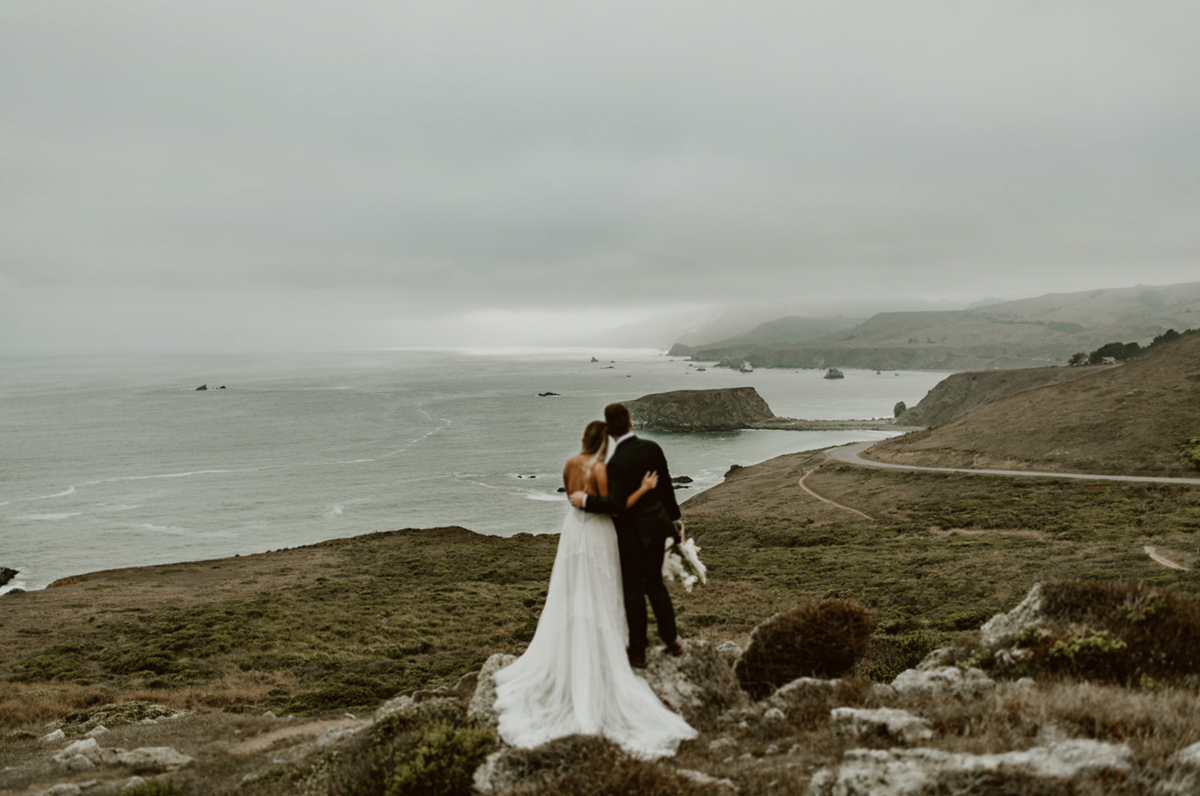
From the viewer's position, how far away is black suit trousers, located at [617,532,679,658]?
768cm

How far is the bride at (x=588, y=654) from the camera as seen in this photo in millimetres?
7285

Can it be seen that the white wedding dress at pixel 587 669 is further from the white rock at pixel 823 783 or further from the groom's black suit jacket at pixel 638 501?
the white rock at pixel 823 783

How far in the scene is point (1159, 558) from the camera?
23.9 metres

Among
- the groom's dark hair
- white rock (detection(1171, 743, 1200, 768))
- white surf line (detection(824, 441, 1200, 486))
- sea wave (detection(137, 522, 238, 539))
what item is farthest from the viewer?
sea wave (detection(137, 522, 238, 539))

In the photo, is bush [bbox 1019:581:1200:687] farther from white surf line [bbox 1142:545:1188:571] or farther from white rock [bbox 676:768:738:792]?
white surf line [bbox 1142:545:1188:571]

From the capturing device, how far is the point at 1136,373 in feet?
232

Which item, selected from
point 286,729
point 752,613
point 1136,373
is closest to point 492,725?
point 286,729

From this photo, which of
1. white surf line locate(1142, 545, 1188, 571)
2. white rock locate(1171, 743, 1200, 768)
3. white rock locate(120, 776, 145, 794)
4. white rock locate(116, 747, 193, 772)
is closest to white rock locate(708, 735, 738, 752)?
white rock locate(1171, 743, 1200, 768)

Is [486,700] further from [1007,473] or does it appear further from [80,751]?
[1007,473]

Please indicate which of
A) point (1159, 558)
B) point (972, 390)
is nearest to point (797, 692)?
point (1159, 558)

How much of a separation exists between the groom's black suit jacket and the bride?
0.11 meters

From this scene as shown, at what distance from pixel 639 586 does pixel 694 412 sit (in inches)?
5113

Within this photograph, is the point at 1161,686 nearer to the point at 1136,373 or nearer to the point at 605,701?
the point at 605,701

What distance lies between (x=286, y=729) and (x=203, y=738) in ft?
5.35
